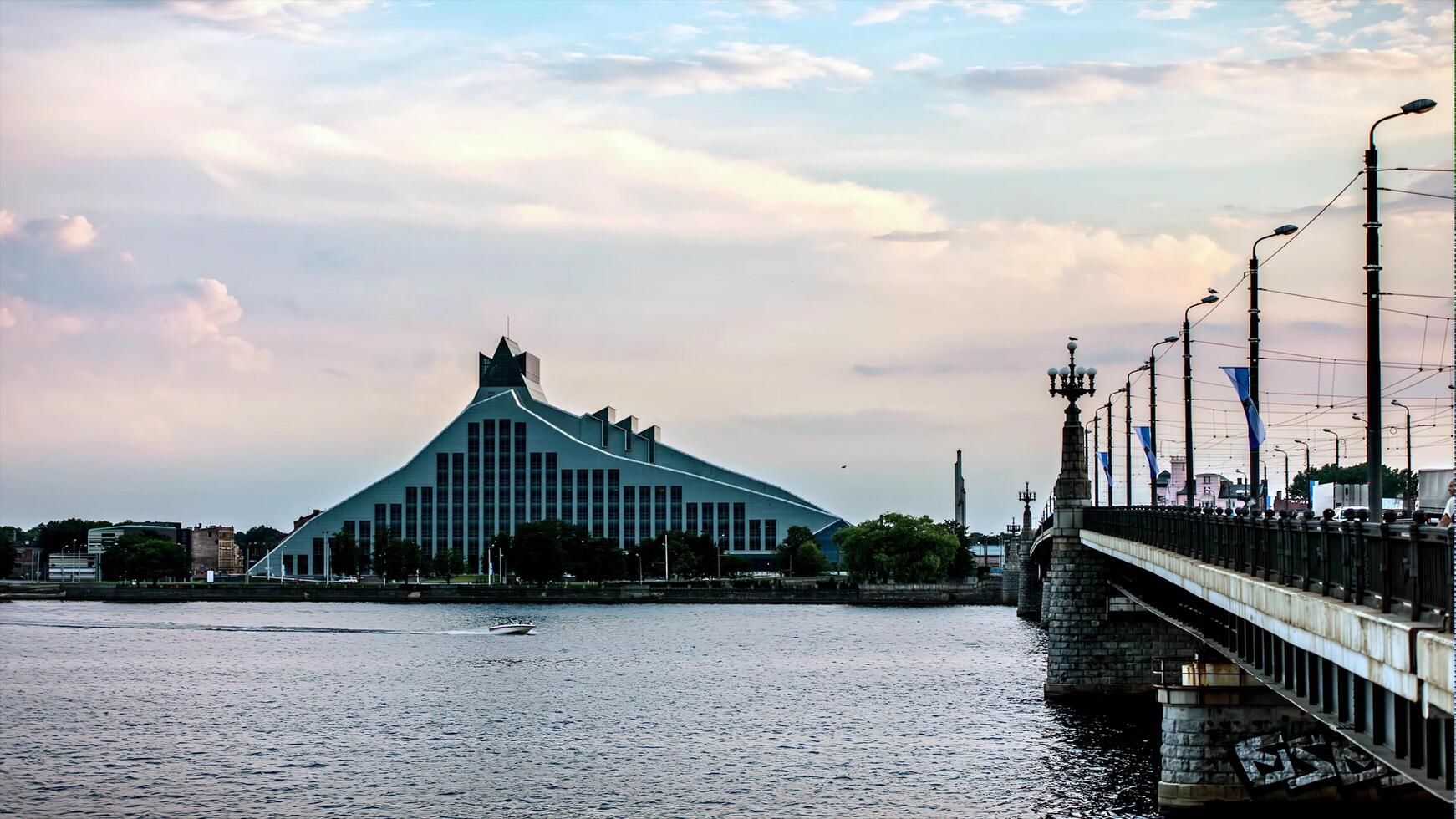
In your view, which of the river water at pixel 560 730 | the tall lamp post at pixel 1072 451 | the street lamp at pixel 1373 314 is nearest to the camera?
the street lamp at pixel 1373 314

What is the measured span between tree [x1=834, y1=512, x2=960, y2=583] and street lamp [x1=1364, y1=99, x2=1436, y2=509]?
140 metres

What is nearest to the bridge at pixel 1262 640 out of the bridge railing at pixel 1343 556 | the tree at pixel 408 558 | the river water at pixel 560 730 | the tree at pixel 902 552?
the bridge railing at pixel 1343 556

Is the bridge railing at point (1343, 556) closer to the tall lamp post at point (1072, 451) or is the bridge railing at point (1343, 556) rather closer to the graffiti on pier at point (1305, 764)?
the graffiti on pier at point (1305, 764)

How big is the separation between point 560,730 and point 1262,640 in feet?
110

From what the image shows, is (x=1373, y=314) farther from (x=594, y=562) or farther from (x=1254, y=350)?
(x=594, y=562)

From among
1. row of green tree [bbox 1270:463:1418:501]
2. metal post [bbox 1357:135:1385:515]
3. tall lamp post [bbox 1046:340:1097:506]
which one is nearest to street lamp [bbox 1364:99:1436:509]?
metal post [bbox 1357:135:1385:515]

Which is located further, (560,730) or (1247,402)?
(560,730)

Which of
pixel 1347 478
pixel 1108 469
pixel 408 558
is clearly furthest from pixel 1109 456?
pixel 408 558

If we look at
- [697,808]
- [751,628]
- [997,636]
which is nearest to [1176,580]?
[697,808]

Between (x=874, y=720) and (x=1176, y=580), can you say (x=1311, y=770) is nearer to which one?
(x=1176, y=580)

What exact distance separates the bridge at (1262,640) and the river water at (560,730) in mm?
3461

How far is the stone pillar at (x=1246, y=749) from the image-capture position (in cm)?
3409

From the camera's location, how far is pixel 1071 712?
58219 mm

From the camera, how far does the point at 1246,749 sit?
34.9 meters
